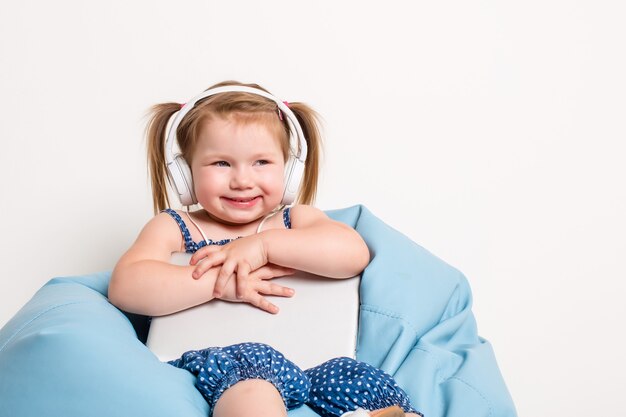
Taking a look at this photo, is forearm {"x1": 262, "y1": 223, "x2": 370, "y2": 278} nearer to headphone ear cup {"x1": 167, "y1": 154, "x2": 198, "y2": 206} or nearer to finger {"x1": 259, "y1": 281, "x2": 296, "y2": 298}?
finger {"x1": 259, "y1": 281, "x2": 296, "y2": 298}

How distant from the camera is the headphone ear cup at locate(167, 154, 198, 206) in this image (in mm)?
2062

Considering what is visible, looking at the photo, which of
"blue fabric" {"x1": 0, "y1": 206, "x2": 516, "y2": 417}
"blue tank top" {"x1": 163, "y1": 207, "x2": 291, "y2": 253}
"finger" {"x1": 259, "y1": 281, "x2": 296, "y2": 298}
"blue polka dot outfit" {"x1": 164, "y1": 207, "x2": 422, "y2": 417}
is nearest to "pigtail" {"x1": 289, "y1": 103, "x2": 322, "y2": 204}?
"blue fabric" {"x1": 0, "y1": 206, "x2": 516, "y2": 417}

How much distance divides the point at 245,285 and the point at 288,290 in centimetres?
10

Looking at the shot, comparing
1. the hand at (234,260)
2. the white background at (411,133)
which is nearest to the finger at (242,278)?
the hand at (234,260)

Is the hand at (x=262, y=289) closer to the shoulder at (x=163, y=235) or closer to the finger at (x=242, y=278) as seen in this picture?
the finger at (x=242, y=278)

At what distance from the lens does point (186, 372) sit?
163cm

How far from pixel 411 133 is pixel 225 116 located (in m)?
1.04

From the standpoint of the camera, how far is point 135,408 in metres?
1.49

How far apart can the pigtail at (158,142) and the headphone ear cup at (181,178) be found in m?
0.15

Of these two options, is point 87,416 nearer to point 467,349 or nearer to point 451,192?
point 467,349

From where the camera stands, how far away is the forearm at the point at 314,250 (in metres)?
1.90

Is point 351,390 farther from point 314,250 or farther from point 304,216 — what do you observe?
point 304,216

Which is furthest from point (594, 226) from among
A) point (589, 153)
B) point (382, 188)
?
point (382, 188)

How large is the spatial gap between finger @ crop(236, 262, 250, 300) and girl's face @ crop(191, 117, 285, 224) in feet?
0.64
